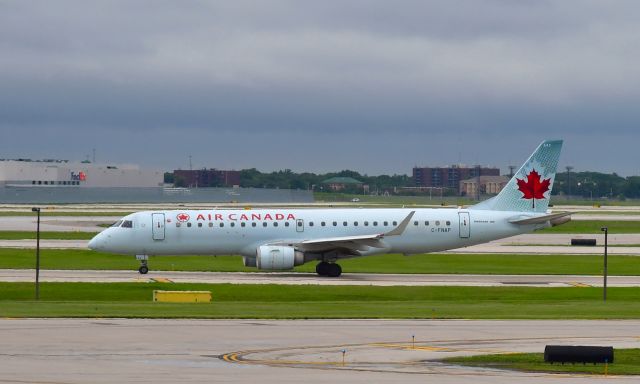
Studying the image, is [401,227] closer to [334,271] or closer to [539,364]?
[334,271]

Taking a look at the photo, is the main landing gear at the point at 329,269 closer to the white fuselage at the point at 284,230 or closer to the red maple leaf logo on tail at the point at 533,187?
the white fuselage at the point at 284,230

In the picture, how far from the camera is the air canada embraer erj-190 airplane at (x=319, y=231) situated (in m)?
60.7

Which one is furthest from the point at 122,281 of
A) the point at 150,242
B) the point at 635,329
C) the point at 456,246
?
the point at 635,329

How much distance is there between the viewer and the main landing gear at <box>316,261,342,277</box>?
60750 millimetres

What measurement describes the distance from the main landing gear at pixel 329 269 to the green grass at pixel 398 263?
369 cm

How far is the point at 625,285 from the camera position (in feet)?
185

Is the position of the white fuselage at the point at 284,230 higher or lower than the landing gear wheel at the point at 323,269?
higher

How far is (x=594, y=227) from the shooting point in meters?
121

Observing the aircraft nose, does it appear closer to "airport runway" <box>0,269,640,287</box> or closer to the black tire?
"airport runway" <box>0,269,640,287</box>

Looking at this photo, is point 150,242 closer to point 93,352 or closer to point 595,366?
point 93,352

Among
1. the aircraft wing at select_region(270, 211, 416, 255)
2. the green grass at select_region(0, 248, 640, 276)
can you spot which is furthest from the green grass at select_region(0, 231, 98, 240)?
the aircraft wing at select_region(270, 211, 416, 255)

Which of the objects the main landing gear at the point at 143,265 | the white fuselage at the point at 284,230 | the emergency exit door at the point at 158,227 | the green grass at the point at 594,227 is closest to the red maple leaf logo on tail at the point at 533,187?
the white fuselage at the point at 284,230

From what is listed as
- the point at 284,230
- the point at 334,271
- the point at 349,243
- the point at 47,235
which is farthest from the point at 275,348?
the point at 47,235

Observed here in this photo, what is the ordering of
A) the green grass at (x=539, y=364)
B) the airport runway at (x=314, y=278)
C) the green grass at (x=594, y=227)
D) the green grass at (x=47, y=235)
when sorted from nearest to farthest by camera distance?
1. the green grass at (x=539, y=364)
2. the airport runway at (x=314, y=278)
3. the green grass at (x=47, y=235)
4. the green grass at (x=594, y=227)
